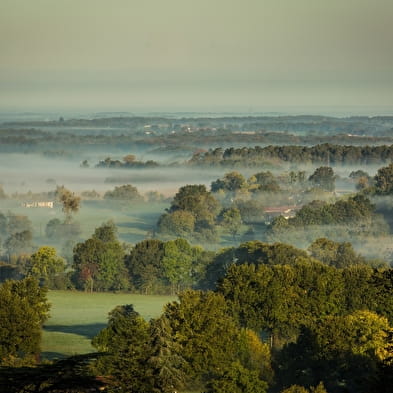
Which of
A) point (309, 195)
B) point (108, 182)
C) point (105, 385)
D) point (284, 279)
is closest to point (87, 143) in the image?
point (108, 182)

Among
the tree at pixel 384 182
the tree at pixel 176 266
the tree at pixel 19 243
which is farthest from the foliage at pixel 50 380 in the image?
the tree at pixel 384 182

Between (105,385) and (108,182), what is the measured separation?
12292 cm

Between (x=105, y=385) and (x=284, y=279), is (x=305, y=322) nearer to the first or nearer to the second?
(x=284, y=279)

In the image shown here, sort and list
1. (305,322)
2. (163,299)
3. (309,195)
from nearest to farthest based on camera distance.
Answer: (305,322) < (163,299) < (309,195)

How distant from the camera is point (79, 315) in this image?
44594 millimetres

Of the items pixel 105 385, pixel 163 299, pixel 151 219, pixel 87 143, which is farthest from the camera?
pixel 87 143

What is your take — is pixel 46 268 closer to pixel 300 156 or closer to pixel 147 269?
pixel 147 269

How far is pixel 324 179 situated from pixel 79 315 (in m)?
89.4

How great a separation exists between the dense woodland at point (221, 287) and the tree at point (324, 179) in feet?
2.02

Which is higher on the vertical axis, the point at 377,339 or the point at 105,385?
the point at 105,385

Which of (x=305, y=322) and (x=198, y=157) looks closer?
(x=305, y=322)

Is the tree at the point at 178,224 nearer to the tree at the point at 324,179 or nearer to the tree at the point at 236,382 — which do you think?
the tree at the point at 324,179

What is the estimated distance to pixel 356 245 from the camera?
3191 inches

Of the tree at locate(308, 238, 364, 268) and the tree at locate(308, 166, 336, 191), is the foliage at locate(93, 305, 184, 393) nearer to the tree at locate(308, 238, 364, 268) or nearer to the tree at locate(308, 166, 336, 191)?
the tree at locate(308, 238, 364, 268)
